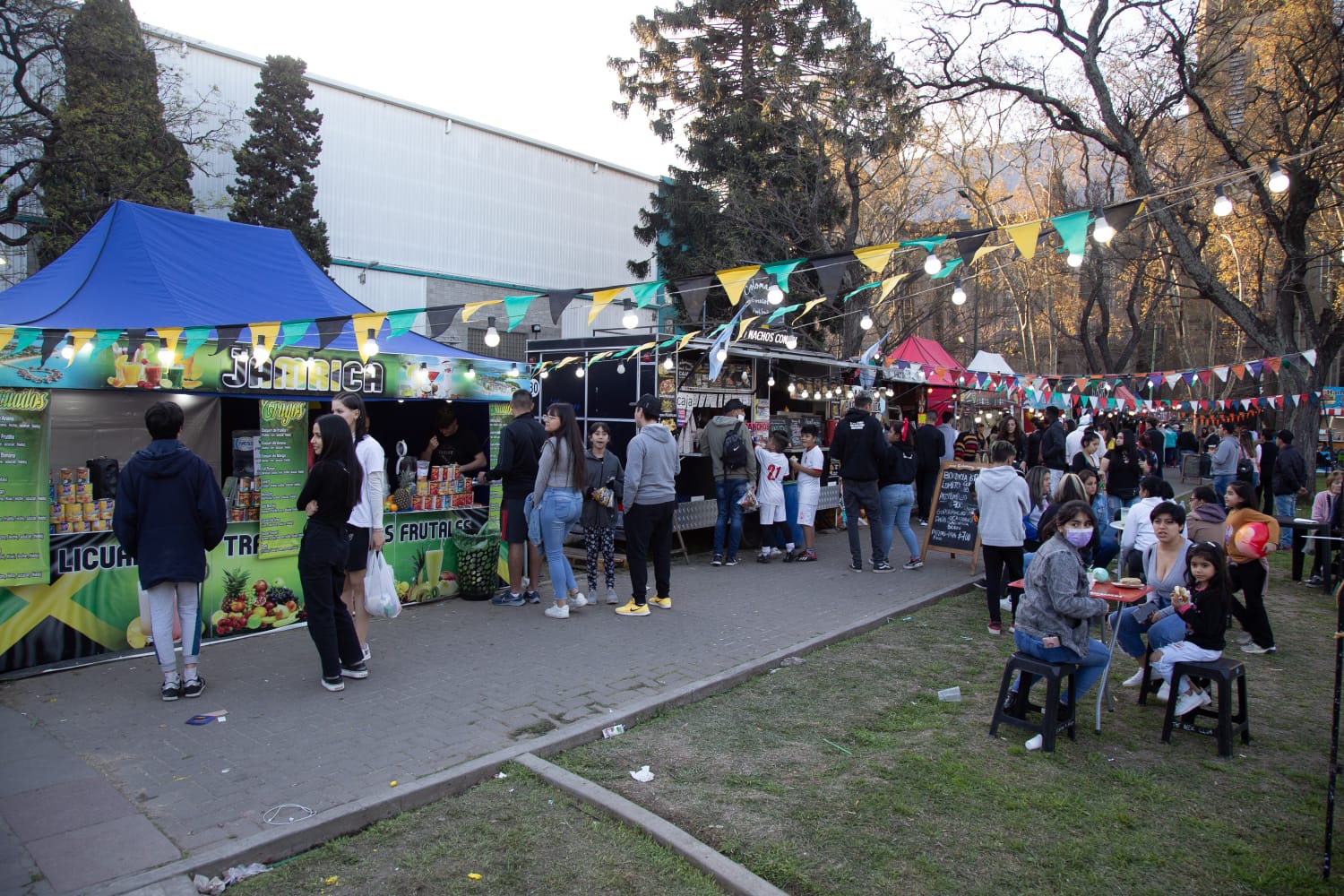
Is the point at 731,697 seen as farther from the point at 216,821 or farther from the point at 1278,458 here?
the point at 1278,458

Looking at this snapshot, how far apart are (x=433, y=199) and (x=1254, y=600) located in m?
24.9

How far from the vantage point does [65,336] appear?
547 centimetres

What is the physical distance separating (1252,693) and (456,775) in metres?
5.46

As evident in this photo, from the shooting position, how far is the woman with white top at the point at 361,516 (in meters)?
5.28

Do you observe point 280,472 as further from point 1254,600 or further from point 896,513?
point 1254,600

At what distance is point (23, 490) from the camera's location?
210 inches

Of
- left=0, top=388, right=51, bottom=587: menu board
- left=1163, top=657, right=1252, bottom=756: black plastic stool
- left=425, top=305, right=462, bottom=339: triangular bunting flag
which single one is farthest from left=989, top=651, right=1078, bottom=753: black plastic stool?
left=0, top=388, right=51, bottom=587: menu board

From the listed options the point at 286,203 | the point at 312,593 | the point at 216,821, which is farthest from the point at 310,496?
the point at 286,203

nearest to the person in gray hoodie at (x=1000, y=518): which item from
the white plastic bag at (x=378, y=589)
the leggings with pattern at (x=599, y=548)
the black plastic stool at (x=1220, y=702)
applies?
the black plastic stool at (x=1220, y=702)

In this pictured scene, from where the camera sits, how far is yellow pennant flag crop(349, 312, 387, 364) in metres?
6.90

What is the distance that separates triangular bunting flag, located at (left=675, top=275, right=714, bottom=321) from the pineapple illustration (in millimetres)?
4213

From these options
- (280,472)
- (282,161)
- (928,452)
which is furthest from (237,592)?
(282,161)

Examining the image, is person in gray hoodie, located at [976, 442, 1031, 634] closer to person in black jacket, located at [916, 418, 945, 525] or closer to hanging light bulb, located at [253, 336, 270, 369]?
person in black jacket, located at [916, 418, 945, 525]

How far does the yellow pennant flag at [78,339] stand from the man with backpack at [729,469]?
6197 mm
